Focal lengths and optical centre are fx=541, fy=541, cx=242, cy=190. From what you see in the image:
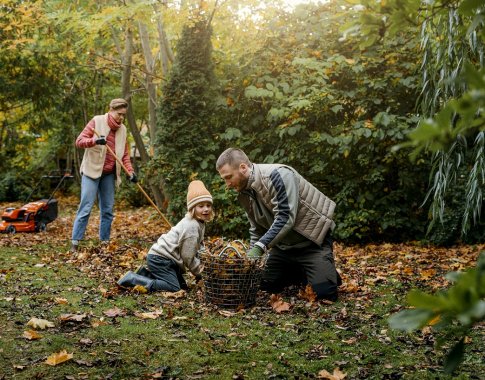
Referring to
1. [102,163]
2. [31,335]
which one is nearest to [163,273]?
[31,335]

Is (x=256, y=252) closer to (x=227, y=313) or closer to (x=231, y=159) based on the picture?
(x=227, y=313)

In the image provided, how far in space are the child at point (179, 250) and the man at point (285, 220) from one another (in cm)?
35

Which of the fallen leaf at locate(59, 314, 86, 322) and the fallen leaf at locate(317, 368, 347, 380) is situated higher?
the fallen leaf at locate(59, 314, 86, 322)

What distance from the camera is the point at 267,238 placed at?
427 centimetres

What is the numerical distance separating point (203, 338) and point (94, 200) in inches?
151

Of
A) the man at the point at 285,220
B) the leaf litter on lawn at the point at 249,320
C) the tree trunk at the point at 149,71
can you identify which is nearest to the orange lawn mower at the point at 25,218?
the tree trunk at the point at 149,71

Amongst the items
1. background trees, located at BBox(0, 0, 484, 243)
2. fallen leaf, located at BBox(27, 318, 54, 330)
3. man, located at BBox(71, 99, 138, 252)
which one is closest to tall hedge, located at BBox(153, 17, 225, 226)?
background trees, located at BBox(0, 0, 484, 243)

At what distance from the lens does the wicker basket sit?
13.5 ft

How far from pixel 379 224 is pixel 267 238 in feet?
13.7

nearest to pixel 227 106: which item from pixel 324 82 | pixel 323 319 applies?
A: pixel 324 82

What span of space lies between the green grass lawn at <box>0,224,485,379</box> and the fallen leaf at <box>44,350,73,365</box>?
1.0 inches

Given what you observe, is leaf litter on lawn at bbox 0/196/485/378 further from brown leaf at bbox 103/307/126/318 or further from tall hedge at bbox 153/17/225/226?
tall hedge at bbox 153/17/225/226

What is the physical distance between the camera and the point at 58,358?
9.78ft

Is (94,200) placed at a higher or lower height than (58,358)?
higher
